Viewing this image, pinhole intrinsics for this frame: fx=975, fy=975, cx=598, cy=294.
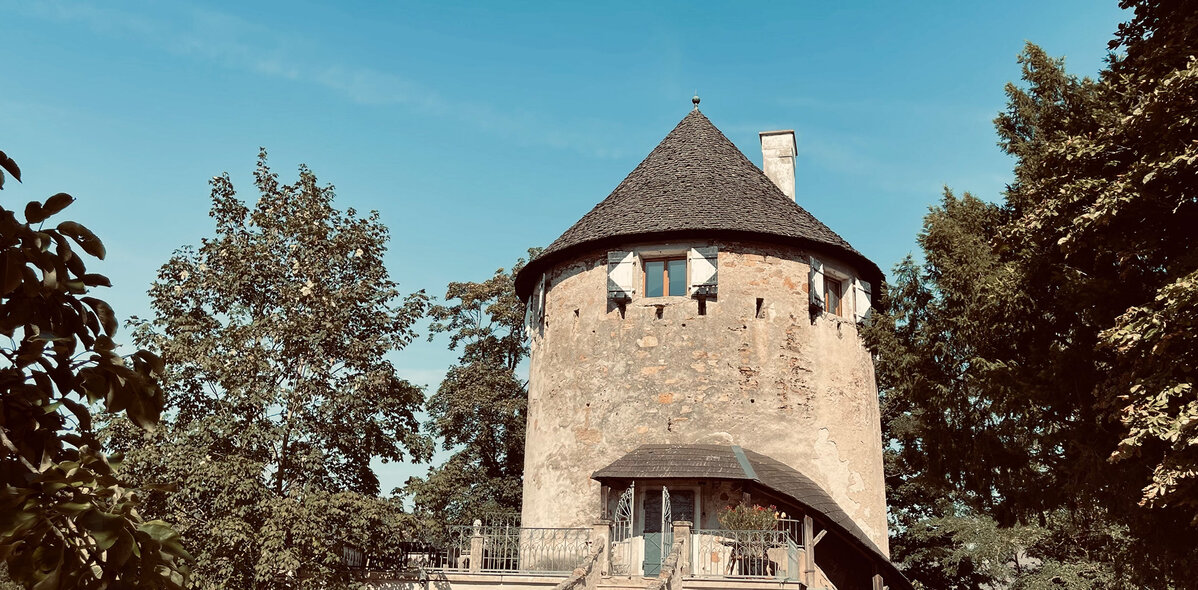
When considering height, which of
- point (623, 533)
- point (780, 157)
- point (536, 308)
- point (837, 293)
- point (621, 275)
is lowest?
point (623, 533)

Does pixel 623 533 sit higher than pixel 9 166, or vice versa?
pixel 9 166

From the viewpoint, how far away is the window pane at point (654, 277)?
71.9 feet

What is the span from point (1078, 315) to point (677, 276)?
9.31 meters

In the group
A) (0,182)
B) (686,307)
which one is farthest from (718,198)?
(0,182)

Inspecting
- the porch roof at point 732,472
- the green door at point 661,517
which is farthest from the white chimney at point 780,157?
the green door at point 661,517

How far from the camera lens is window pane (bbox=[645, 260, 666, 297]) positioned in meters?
21.9

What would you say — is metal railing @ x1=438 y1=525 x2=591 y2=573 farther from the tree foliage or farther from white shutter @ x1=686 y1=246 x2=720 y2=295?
the tree foliage

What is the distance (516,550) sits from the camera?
66.7 ft

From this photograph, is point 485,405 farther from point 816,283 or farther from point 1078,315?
point 1078,315

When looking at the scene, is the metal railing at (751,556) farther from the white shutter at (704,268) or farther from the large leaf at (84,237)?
the large leaf at (84,237)

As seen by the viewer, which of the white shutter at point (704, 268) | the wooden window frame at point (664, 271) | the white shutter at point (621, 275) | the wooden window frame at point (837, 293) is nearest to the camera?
the white shutter at point (704, 268)

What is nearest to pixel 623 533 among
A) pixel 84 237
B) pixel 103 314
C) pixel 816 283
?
pixel 816 283

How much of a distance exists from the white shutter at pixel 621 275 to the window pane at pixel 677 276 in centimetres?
84

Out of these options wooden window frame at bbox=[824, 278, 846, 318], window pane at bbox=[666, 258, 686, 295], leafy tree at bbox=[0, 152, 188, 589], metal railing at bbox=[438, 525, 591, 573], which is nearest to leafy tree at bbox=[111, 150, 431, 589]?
metal railing at bbox=[438, 525, 591, 573]
